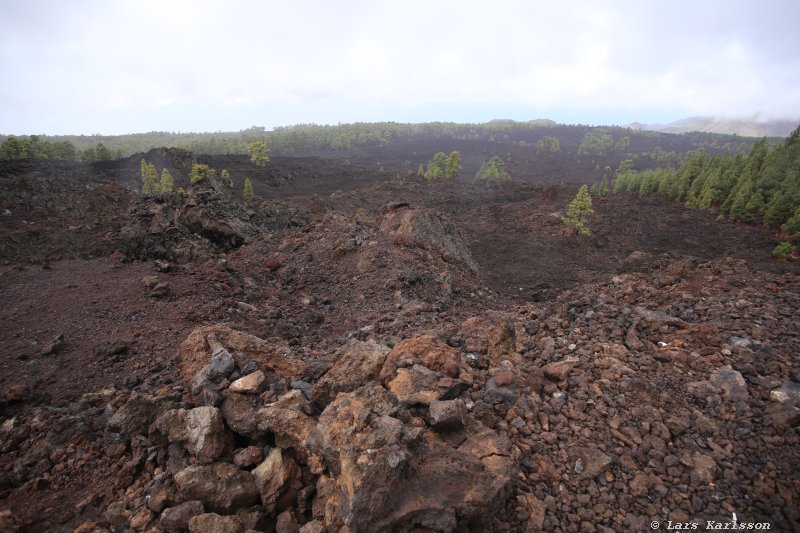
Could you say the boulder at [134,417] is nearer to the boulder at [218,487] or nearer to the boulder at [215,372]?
the boulder at [215,372]

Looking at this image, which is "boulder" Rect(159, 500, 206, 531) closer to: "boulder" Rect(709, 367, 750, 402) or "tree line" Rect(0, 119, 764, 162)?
"boulder" Rect(709, 367, 750, 402)

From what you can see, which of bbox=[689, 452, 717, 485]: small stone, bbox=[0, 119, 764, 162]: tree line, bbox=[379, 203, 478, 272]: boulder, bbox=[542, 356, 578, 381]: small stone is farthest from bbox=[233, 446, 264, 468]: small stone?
bbox=[0, 119, 764, 162]: tree line

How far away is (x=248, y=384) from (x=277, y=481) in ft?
5.20

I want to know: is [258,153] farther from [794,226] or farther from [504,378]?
[794,226]

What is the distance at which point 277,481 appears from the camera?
391cm

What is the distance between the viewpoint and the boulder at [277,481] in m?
3.85

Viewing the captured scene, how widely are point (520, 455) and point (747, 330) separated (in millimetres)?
4586

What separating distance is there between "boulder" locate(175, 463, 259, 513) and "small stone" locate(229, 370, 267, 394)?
3.81ft

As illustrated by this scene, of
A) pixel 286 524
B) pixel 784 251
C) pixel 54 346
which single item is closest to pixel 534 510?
pixel 286 524

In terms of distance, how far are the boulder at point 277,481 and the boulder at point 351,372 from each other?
94cm

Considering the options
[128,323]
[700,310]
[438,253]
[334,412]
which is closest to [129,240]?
[128,323]

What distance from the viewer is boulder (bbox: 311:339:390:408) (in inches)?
193

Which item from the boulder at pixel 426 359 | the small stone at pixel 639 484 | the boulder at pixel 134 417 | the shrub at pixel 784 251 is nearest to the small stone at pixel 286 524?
the boulder at pixel 426 359

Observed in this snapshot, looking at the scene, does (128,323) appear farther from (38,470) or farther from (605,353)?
(605,353)
